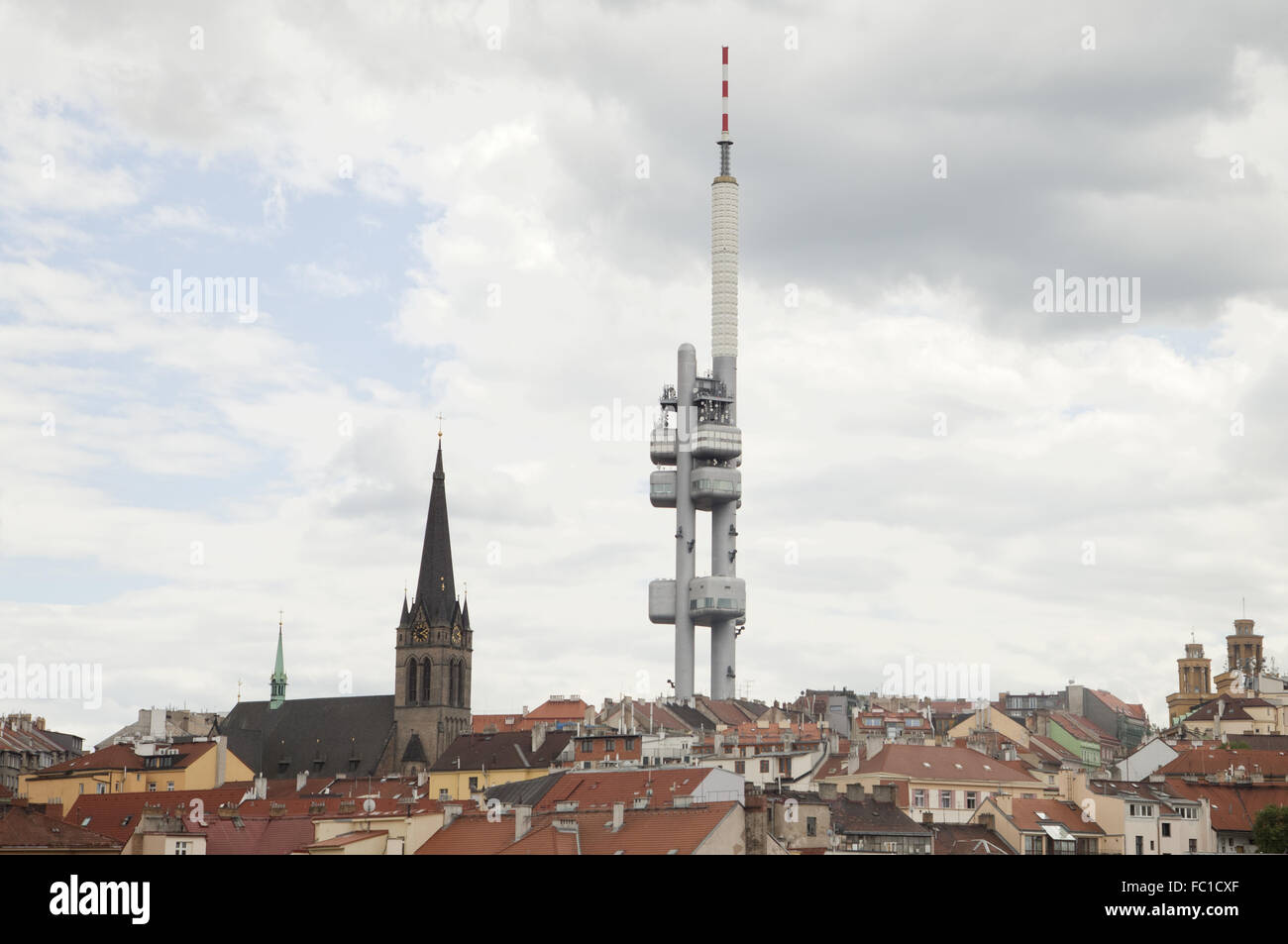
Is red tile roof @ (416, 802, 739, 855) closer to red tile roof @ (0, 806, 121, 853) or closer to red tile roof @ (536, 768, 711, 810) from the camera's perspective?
red tile roof @ (536, 768, 711, 810)

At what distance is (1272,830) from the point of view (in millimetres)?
88562

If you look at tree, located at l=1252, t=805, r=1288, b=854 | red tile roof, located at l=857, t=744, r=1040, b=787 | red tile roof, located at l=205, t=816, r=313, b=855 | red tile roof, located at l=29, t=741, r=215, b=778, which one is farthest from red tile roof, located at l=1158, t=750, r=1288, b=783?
red tile roof, located at l=29, t=741, r=215, b=778

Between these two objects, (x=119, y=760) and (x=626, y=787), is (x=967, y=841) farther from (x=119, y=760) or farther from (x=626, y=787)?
(x=119, y=760)

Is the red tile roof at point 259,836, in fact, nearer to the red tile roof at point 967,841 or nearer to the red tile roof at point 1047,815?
the red tile roof at point 967,841

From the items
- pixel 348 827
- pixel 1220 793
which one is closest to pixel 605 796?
pixel 348 827

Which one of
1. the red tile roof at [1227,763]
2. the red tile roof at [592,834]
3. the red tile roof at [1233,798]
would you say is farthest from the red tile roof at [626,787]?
the red tile roof at [1227,763]

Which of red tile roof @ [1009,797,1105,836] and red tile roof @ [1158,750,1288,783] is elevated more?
red tile roof @ [1158,750,1288,783]

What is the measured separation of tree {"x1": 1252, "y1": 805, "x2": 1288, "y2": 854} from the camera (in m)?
87.4

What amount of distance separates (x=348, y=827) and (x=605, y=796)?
1200 cm

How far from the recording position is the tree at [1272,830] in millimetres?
87438

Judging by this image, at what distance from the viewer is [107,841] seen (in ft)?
260

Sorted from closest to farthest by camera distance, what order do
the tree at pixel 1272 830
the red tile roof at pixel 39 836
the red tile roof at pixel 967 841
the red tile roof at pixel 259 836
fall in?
1. the red tile roof at pixel 39 836
2. the red tile roof at pixel 967 841
3. the red tile roof at pixel 259 836
4. the tree at pixel 1272 830

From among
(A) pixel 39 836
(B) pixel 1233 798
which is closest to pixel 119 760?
(A) pixel 39 836
